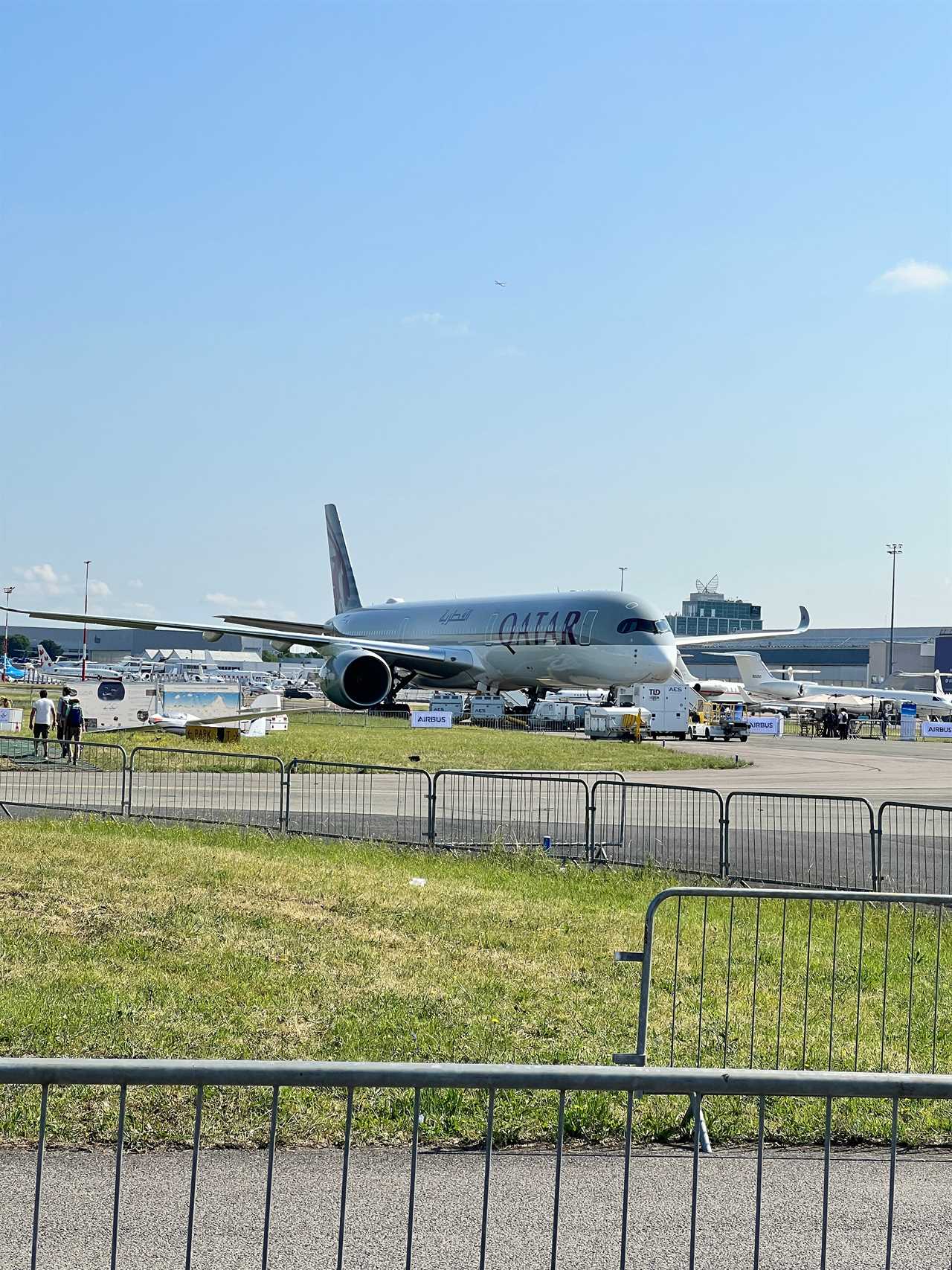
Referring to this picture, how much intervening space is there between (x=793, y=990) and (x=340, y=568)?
202ft

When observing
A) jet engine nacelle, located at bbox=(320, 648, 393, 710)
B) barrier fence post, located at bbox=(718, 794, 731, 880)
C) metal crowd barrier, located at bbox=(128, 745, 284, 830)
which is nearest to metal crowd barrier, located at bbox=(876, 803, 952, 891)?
barrier fence post, located at bbox=(718, 794, 731, 880)

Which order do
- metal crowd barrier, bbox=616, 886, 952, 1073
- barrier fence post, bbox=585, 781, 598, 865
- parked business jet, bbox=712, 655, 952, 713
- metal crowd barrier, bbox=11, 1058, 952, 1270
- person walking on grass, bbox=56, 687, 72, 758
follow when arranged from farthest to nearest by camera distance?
parked business jet, bbox=712, 655, 952, 713, person walking on grass, bbox=56, 687, 72, 758, barrier fence post, bbox=585, 781, 598, 865, metal crowd barrier, bbox=616, 886, 952, 1073, metal crowd barrier, bbox=11, 1058, 952, 1270

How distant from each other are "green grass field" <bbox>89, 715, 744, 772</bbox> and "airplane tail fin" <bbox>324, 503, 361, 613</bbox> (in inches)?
1037

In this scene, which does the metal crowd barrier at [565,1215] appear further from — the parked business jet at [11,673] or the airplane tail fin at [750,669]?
the parked business jet at [11,673]

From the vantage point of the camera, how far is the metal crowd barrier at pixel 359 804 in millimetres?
17312

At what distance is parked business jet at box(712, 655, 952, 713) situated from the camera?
6919 centimetres

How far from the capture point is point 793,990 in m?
9.12

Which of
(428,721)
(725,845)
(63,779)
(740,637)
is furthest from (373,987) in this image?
(740,637)

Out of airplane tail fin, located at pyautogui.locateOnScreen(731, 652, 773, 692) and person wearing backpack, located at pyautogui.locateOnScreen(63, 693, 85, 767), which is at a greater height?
airplane tail fin, located at pyautogui.locateOnScreen(731, 652, 773, 692)

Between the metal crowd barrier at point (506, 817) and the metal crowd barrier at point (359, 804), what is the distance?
33 centimetres

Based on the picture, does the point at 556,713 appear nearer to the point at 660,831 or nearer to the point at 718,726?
the point at 718,726

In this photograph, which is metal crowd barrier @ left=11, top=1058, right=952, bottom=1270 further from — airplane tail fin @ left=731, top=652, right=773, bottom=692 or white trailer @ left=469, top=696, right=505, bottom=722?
airplane tail fin @ left=731, top=652, right=773, bottom=692

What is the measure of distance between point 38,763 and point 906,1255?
22461 millimetres

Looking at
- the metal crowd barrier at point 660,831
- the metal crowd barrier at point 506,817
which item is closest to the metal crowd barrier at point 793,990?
the metal crowd barrier at point 660,831
